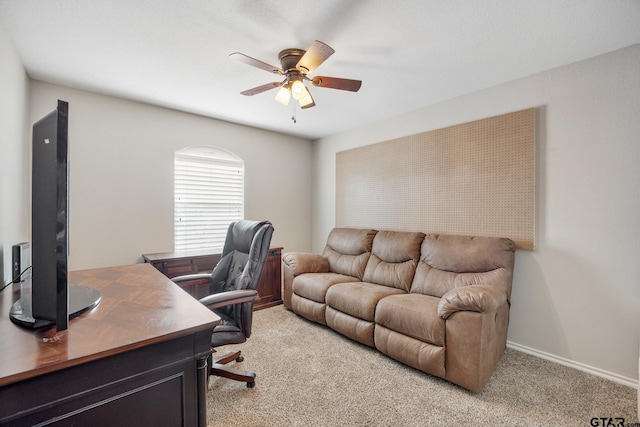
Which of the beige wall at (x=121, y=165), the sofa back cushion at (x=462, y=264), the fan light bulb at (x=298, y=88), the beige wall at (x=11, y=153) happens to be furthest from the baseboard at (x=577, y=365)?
the beige wall at (x=11, y=153)

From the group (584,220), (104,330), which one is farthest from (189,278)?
(584,220)

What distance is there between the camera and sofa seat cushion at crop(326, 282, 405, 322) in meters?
2.58

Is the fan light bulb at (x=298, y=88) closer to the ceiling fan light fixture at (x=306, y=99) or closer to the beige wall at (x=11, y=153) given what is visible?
the ceiling fan light fixture at (x=306, y=99)

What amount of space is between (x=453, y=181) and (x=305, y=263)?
6.29 ft

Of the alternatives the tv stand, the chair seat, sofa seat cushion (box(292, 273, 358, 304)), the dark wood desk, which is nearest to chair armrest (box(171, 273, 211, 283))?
the chair seat

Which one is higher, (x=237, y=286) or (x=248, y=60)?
(x=248, y=60)

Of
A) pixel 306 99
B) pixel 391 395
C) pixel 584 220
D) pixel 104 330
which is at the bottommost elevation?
pixel 391 395

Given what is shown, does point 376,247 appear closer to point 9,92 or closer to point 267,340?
point 267,340

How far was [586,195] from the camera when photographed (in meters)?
2.28

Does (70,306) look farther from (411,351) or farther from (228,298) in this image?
(411,351)

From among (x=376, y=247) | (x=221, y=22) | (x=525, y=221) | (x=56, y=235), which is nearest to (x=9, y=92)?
(x=221, y=22)

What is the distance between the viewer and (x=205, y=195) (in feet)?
12.5

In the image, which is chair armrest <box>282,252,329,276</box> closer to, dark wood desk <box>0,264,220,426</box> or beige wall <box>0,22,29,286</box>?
dark wood desk <box>0,264,220,426</box>

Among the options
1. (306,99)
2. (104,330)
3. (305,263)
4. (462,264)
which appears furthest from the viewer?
(305,263)
